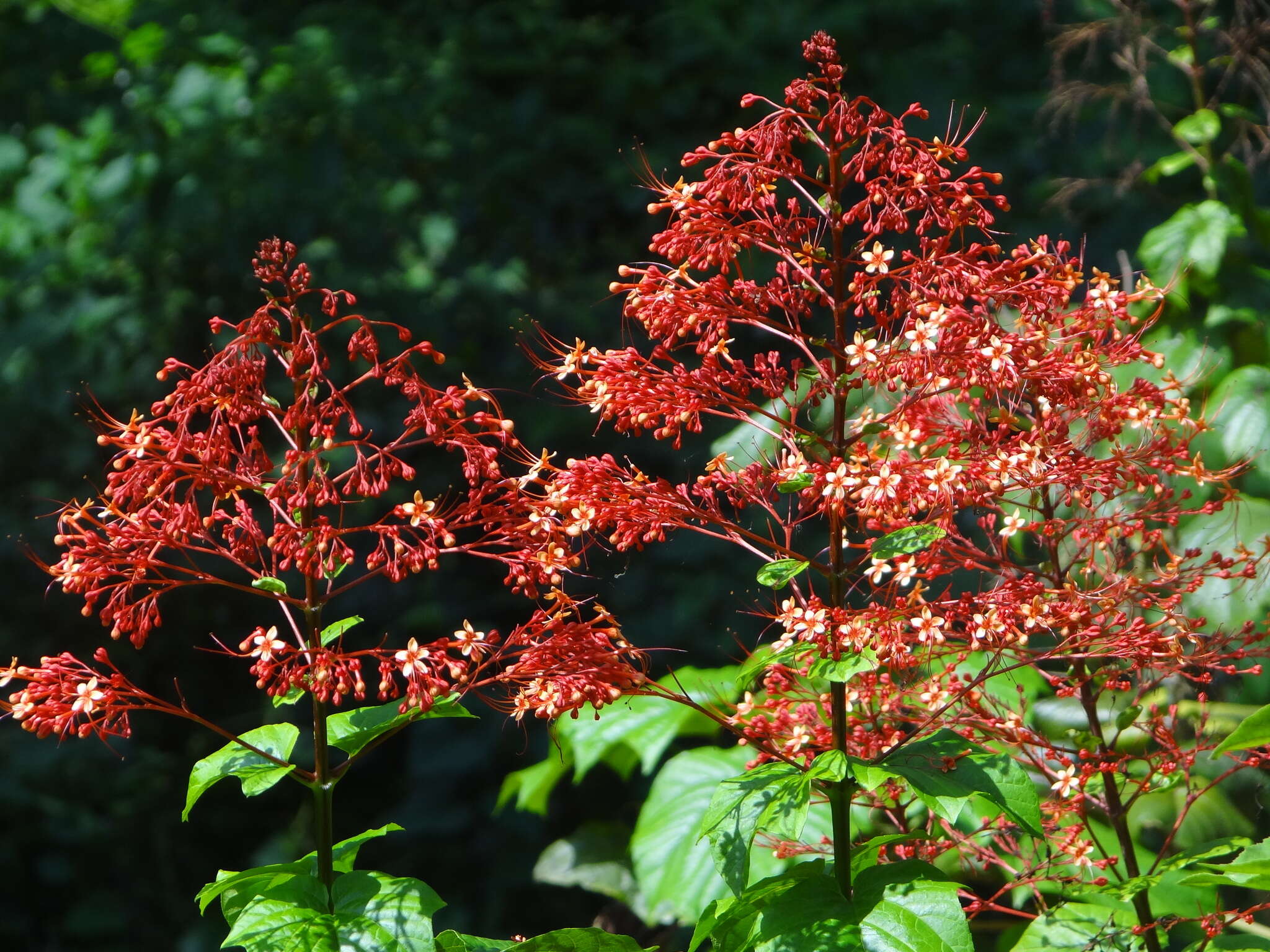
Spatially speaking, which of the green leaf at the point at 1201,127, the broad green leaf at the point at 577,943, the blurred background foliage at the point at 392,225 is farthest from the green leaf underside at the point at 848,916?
the blurred background foliage at the point at 392,225

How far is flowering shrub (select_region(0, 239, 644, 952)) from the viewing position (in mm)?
1073

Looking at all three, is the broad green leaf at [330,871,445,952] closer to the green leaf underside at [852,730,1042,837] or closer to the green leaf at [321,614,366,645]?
the green leaf at [321,614,366,645]

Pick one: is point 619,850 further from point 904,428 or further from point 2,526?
point 2,526

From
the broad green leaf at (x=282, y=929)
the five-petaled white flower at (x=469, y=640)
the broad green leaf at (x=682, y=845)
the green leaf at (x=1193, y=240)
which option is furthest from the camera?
the green leaf at (x=1193, y=240)

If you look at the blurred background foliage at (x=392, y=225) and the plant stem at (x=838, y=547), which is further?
the blurred background foliage at (x=392, y=225)

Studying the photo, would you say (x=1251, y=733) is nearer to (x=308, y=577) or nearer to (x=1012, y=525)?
(x=1012, y=525)

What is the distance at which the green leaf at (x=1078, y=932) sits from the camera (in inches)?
46.5

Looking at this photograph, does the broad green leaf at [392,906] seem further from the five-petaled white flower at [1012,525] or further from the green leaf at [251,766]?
the five-petaled white flower at [1012,525]

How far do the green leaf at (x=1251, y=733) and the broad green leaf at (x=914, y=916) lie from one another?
1.02ft

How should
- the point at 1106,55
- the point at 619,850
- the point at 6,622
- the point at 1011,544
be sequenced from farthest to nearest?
1. the point at 1106,55
2. the point at 6,622
3. the point at 619,850
4. the point at 1011,544

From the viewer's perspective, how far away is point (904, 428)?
43.5 inches

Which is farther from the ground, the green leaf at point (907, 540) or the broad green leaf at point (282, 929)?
the green leaf at point (907, 540)

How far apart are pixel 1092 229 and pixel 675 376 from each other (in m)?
3.40

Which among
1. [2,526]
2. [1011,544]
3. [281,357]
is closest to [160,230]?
[2,526]
